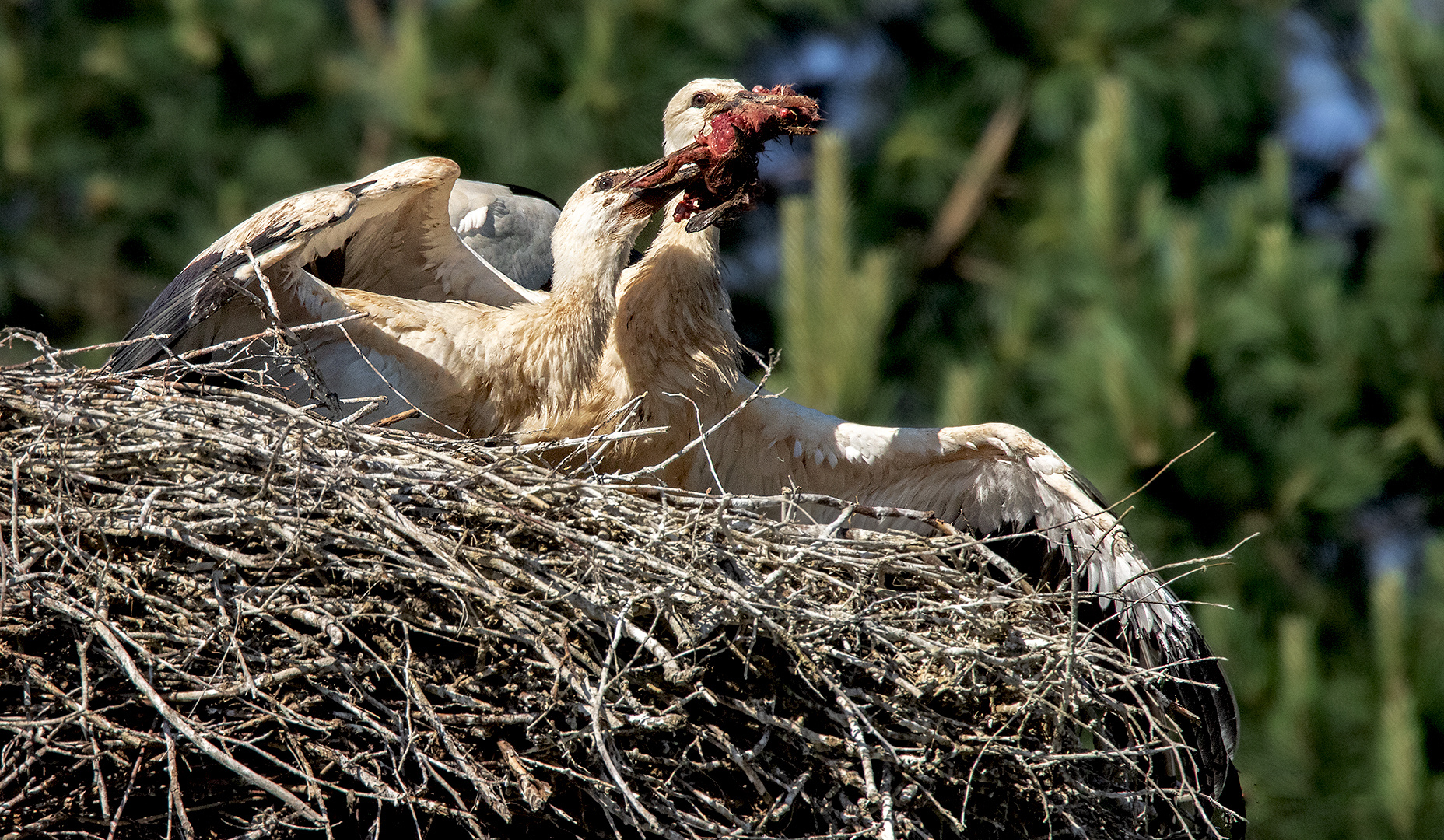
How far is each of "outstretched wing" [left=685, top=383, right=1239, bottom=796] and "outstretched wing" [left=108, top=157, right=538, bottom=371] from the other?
2.42 feet

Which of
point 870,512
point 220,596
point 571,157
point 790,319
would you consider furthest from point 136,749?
point 571,157

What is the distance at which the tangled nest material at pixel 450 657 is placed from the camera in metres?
2.14

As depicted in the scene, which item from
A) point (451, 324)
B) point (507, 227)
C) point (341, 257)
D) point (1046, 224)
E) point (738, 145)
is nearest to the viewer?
point (738, 145)

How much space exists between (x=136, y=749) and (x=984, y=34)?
19.4 feet

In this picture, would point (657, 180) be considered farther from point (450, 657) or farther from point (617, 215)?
point (450, 657)

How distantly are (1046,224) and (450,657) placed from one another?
5.16 meters

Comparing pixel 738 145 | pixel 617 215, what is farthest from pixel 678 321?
pixel 738 145

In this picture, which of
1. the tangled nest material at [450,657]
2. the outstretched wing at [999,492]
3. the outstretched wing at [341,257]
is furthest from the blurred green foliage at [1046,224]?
the tangled nest material at [450,657]

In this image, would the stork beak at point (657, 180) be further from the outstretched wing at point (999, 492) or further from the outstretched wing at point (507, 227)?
the outstretched wing at point (507, 227)

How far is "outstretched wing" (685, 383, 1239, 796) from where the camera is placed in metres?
3.06

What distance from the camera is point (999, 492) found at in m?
3.30

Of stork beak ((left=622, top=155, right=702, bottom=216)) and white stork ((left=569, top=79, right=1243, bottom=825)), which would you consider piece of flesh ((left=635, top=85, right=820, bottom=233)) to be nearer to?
stork beak ((left=622, top=155, right=702, bottom=216))

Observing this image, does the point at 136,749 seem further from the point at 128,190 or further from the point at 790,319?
the point at 128,190

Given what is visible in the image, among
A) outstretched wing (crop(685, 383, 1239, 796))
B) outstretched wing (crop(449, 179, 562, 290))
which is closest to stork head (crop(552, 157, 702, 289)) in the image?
outstretched wing (crop(685, 383, 1239, 796))
